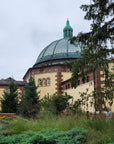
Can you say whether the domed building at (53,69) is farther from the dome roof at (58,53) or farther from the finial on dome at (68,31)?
the finial on dome at (68,31)

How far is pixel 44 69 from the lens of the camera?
35.8 metres

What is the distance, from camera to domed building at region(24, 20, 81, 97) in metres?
34.2

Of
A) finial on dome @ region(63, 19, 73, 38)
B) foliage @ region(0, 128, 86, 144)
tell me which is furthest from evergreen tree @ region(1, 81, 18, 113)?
finial on dome @ region(63, 19, 73, 38)

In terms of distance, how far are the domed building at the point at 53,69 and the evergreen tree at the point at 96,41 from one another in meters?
24.4

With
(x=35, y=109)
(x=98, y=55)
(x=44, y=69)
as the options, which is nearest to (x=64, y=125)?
(x=98, y=55)

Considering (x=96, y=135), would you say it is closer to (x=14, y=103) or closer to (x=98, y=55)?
(x=98, y=55)

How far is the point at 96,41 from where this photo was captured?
9.47 m

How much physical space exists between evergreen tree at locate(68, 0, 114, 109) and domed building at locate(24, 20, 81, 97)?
2443 cm

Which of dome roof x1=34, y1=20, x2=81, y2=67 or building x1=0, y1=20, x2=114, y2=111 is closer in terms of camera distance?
building x1=0, y1=20, x2=114, y2=111

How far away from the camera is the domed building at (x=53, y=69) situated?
112 feet

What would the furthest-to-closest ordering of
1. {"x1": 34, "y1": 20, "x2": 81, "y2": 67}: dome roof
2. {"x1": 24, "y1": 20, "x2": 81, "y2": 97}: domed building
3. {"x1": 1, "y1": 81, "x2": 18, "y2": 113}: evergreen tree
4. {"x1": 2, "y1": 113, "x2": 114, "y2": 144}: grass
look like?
{"x1": 34, "y1": 20, "x2": 81, "y2": 67}: dome roof → {"x1": 24, "y1": 20, "x2": 81, "y2": 97}: domed building → {"x1": 1, "y1": 81, "x2": 18, "y2": 113}: evergreen tree → {"x1": 2, "y1": 113, "x2": 114, "y2": 144}: grass

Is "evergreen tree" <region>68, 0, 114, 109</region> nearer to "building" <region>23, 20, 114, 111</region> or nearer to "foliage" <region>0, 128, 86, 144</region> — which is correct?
"foliage" <region>0, 128, 86, 144</region>

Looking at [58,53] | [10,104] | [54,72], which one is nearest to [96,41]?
[10,104]

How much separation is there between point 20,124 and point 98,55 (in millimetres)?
4270
